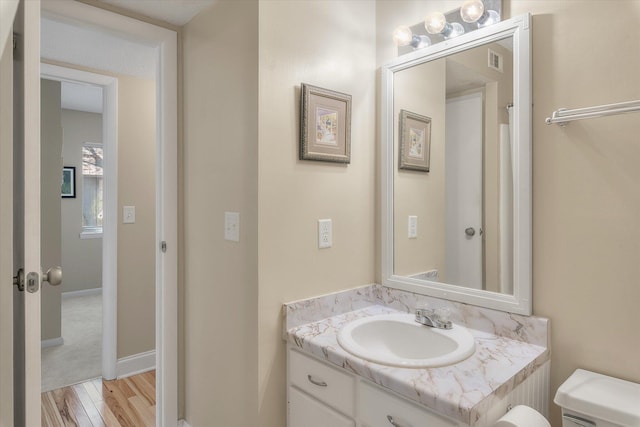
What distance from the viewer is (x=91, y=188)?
5582 millimetres

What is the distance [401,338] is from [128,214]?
2.16 meters

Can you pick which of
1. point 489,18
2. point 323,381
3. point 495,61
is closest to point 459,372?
point 323,381

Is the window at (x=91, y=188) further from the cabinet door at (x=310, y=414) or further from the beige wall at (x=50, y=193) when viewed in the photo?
the cabinet door at (x=310, y=414)

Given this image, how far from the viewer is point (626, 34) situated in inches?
46.7

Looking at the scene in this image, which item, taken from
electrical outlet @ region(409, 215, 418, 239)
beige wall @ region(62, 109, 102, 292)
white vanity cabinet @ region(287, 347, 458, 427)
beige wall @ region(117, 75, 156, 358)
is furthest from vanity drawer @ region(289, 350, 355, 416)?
beige wall @ region(62, 109, 102, 292)

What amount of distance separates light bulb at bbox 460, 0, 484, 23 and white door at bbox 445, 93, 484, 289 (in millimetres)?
283

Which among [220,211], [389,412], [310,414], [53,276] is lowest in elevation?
[310,414]

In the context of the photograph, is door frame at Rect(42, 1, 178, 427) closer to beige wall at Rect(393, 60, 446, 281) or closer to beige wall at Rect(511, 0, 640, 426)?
beige wall at Rect(393, 60, 446, 281)

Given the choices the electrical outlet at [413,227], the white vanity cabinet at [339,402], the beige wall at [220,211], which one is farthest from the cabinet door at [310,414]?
the electrical outlet at [413,227]

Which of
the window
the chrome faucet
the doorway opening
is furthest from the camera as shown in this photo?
the window

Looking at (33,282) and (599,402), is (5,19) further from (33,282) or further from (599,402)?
(599,402)

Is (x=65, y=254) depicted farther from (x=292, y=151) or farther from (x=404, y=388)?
(x=404, y=388)

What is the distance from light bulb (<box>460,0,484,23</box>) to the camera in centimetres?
147

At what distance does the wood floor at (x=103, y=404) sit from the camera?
7.35ft
